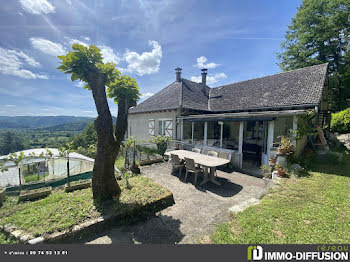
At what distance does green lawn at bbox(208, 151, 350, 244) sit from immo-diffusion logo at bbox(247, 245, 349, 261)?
0.11 meters

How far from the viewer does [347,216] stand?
2.74 metres

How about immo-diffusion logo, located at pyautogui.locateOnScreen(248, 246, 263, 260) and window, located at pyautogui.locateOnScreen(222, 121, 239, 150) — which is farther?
window, located at pyautogui.locateOnScreen(222, 121, 239, 150)

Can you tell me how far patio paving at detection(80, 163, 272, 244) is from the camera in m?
2.73

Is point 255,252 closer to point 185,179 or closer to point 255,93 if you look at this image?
point 185,179

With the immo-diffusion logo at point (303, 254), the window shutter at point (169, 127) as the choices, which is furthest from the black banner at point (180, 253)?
the window shutter at point (169, 127)

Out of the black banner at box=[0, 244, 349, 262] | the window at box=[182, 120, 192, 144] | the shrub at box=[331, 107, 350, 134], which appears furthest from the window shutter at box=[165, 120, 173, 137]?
the shrub at box=[331, 107, 350, 134]

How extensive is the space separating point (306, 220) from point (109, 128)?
449 centimetres

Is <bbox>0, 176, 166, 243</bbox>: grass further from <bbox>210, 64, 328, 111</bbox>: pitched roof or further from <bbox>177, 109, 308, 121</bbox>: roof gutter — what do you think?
<bbox>210, 64, 328, 111</bbox>: pitched roof

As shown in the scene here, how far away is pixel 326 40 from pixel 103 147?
85.6ft

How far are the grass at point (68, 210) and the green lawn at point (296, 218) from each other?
6.66ft

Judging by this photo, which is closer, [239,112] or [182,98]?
[239,112]

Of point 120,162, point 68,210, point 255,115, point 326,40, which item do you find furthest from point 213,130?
point 326,40

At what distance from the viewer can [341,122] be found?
12.0 meters

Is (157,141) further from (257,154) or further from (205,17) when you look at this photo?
(205,17)
